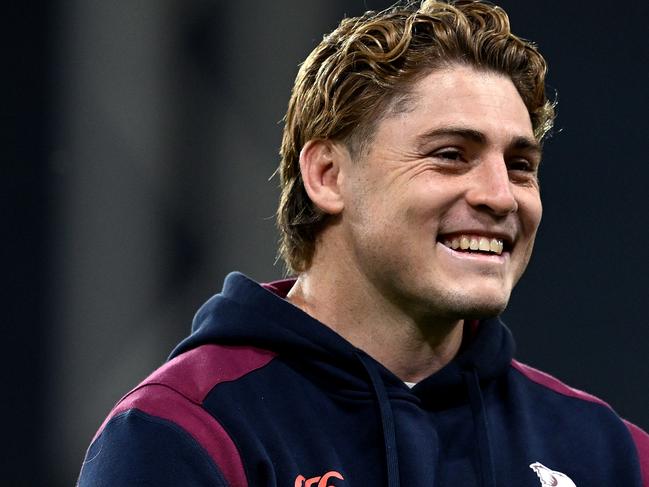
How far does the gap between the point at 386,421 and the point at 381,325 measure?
7.2 inches

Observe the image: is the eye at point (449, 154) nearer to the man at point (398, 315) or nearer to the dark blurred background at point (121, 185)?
the man at point (398, 315)

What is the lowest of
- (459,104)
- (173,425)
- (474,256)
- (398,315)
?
(173,425)

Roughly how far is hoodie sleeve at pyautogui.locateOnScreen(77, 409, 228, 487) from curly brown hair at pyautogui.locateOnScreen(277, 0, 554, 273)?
1.58 ft

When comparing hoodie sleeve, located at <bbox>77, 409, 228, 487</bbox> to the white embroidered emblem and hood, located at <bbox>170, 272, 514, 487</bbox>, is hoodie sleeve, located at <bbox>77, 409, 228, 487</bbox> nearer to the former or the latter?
hood, located at <bbox>170, 272, 514, 487</bbox>

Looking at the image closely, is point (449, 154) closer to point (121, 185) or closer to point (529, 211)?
point (529, 211)

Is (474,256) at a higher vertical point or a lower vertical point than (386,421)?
higher

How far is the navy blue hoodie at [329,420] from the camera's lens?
1.79 m

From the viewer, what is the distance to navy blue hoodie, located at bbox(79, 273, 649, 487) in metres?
1.79

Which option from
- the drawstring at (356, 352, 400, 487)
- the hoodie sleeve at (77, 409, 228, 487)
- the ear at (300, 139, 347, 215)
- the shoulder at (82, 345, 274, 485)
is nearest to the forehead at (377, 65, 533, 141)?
the ear at (300, 139, 347, 215)

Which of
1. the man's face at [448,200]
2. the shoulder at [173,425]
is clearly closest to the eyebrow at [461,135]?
the man's face at [448,200]

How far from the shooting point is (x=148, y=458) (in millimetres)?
1748

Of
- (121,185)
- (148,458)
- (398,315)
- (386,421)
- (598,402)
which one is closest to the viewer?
(148,458)

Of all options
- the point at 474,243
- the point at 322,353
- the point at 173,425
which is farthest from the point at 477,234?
the point at 173,425

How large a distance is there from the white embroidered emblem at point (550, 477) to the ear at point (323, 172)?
515 millimetres
